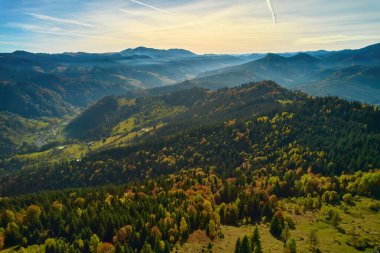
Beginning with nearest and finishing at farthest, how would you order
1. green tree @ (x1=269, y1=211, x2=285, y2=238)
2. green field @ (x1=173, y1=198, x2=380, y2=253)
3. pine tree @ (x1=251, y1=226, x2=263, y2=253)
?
pine tree @ (x1=251, y1=226, x2=263, y2=253) < green field @ (x1=173, y1=198, x2=380, y2=253) < green tree @ (x1=269, y1=211, x2=285, y2=238)

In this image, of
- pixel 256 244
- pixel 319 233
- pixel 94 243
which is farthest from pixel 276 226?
pixel 94 243

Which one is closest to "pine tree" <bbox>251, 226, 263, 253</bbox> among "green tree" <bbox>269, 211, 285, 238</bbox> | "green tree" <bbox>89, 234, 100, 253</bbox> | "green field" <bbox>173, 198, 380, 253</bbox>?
→ "green field" <bbox>173, 198, 380, 253</bbox>

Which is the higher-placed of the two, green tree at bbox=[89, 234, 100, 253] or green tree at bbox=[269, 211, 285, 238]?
green tree at bbox=[269, 211, 285, 238]

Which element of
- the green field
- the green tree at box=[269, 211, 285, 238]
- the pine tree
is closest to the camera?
the pine tree

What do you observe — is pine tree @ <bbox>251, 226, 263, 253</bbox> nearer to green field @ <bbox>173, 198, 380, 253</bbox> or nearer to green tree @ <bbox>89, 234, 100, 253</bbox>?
green field @ <bbox>173, 198, 380, 253</bbox>

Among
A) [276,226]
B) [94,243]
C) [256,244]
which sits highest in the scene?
[256,244]

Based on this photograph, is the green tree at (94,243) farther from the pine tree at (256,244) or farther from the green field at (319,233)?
the pine tree at (256,244)

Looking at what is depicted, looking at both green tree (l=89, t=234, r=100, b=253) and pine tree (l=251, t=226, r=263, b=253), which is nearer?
pine tree (l=251, t=226, r=263, b=253)

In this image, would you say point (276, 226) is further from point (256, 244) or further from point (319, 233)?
point (256, 244)

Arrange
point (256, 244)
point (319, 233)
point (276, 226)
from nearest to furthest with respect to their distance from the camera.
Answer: point (256, 244), point (319, 233), point (276, 226)

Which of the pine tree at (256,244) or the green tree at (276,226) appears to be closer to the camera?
the pine tree at (256,244)

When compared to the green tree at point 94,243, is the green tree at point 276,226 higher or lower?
higher

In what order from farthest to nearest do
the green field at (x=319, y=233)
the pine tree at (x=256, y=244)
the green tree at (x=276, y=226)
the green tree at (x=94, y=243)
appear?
the green tree at (x=276, y=226) < the green tree at (x=94, y=243) < the green field at (x=319, y=233) < the pine tree at (x=256, y=244)

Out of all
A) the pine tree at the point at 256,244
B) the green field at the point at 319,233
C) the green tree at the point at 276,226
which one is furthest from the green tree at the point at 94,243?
the green tree at the point at 276,226
